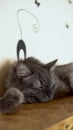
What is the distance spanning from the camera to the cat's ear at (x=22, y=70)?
110 cm

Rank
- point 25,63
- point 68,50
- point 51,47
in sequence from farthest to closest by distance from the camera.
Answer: point 68,50, point 51,47, point 25,63

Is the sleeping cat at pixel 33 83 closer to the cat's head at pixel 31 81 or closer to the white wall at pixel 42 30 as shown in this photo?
the cat's head at pixel 31 81

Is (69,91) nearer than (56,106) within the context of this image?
No

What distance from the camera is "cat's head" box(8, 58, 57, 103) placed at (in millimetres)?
1105

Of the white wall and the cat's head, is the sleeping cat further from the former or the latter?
the white wall

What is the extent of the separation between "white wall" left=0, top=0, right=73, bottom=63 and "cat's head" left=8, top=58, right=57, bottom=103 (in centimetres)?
16

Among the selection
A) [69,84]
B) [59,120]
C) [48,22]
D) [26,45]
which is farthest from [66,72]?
[59,120]

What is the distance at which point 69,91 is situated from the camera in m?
1.25

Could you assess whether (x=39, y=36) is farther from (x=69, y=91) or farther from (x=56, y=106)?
(x=56, y=106)

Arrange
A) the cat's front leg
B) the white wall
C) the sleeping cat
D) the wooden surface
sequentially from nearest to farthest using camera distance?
the wooden surface → the cat's front leg → the sleeping cat → the white wall

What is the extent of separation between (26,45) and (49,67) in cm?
23

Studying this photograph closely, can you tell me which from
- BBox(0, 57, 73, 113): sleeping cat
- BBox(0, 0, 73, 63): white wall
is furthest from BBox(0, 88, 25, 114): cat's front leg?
BBox(0, 0, 73, 63): white wall

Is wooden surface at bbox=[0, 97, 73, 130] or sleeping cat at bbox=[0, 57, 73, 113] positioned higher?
sleeping cat at bbox=[0, 57, 73, 113]

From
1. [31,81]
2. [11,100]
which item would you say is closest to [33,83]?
[31,81]
